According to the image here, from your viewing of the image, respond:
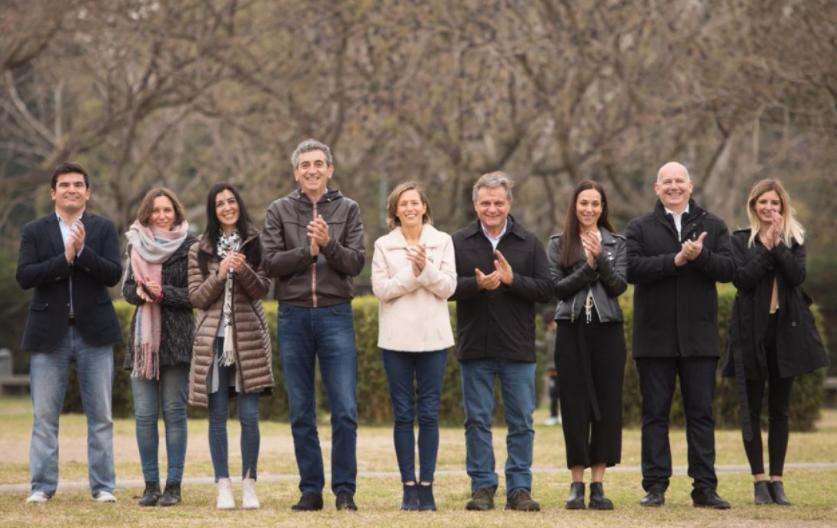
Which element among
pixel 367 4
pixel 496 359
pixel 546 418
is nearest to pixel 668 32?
pixel 367 4

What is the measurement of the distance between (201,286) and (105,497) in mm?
1669

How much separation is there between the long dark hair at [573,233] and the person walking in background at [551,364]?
9247 mm

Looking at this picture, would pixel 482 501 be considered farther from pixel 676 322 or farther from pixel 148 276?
pixel 148 276

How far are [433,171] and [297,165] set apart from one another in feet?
61.3

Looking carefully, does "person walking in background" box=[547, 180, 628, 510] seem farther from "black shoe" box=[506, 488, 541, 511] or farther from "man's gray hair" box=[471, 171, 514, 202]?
"man's gray hair" box=[471, 171, 514, 202]

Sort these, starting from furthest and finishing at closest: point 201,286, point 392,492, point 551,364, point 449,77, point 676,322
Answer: point 449,77 → point 551,364 → point 392,492 → point 676,322 → point 201,286

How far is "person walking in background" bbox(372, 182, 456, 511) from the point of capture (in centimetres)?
990

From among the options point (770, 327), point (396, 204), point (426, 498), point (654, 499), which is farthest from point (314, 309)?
point (770, 327)

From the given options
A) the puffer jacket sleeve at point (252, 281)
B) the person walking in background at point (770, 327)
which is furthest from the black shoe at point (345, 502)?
the person walking in background at point (770, 327)

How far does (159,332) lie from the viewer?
10.5 m

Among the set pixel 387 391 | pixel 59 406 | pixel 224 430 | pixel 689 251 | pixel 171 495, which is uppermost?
pixel 689 251

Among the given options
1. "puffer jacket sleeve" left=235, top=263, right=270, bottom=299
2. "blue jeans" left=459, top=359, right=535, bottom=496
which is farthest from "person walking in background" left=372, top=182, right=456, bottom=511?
"puffer jacket sleeve" left=235, top=263, right=270, bottom=299

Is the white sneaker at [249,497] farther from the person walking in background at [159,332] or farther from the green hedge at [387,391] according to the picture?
the green hedge at [387,391]

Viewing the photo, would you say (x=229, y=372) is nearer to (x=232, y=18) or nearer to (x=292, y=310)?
(x=292, y=310)
